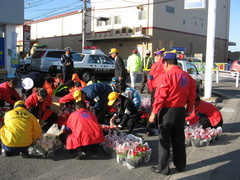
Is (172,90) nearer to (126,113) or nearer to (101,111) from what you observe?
(126,113)

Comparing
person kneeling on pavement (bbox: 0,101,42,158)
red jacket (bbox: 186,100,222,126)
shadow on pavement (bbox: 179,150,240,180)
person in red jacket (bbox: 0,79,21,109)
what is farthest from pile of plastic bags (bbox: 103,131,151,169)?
person in red jacket (bbox: 0,79,21,109)

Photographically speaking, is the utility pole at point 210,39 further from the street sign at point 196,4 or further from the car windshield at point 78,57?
the car windshield at point 78,57

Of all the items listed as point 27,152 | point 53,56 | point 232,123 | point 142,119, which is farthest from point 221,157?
point 53,56

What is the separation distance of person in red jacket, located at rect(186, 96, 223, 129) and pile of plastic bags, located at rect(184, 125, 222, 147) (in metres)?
0.27

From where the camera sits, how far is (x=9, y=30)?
1573cm

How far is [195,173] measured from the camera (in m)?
4.23

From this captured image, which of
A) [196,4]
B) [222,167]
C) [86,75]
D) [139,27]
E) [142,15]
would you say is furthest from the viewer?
[142,15]

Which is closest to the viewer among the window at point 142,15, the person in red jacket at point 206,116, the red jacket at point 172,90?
the red jacket at point 172,90

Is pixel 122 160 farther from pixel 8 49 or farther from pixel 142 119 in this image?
pixel 8 49

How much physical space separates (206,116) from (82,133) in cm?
302

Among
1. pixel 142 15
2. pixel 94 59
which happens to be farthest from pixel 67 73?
pixel 142 15

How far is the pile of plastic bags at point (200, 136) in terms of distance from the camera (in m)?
5.38

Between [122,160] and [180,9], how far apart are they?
3167 centimetres

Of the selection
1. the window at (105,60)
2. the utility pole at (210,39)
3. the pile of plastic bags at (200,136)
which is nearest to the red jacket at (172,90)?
the pile of plastic bags at (200,136)
